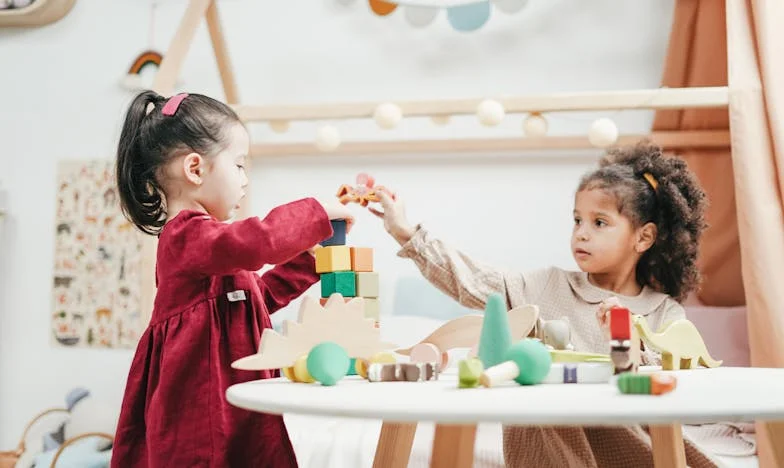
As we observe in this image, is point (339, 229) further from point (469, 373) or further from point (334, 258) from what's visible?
point (469, 373)

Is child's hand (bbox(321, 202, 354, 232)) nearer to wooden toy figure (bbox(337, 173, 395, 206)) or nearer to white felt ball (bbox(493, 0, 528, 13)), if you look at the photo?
wooden toy figure (bbox(337, 173, 395, 206))

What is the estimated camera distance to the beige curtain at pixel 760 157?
1.41 metres

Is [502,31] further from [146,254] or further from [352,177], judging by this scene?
[146,254]

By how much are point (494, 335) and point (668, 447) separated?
0.26 metres

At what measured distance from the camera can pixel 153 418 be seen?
920 mm

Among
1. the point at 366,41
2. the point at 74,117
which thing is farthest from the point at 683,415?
the point at 74,117

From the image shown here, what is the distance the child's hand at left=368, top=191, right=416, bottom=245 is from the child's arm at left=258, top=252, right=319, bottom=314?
18 centimetres

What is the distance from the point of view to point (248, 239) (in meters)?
0.86

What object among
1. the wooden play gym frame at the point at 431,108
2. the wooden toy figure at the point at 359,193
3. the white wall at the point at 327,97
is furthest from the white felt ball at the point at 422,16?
the wooden toy figure at the point at 359,193

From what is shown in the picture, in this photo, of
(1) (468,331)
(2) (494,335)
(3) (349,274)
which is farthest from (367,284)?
(2) (494,335)

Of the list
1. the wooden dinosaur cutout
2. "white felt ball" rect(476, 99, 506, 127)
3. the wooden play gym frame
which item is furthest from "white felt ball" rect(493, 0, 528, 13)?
the wooden dinosaur cutout

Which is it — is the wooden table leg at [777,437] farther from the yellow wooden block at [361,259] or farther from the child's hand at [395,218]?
the child's hand at [395,218]

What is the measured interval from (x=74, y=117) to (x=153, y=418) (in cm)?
158

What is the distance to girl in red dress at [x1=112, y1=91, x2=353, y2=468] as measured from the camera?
90 centimetres
